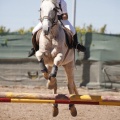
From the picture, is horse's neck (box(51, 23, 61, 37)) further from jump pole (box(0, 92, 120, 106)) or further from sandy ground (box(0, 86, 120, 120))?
sandy ground (box(0, 86, 120, 120))

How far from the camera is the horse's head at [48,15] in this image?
593cm

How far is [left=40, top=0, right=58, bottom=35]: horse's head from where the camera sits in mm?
5926

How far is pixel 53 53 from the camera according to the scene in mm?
6484

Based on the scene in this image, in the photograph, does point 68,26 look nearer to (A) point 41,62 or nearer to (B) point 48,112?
(A) point 41,62

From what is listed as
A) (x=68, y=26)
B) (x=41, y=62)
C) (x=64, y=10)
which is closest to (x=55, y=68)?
(x=41, y=62)

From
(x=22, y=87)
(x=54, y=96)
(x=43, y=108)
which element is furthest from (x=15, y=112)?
(x=22, y=87)

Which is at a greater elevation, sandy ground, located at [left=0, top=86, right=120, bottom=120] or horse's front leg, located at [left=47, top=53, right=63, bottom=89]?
horse's front leg, located at [left=47, top=53, right=63, bottom=89]

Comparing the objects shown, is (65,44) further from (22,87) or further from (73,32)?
(22,87)

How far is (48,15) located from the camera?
19.8ft

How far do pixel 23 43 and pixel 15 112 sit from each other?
18.1 feet

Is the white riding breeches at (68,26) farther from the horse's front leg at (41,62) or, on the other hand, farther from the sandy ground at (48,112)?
the sandy ground at (48,112)

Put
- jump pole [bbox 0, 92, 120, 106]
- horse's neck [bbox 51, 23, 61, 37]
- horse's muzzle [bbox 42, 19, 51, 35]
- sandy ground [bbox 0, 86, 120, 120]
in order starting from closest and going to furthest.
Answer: jump pole [bbox 0, 92, 120, 106] < horse's muzzle [bbox 42, 19, 51, 35] < horse's neck [bbox 51, 23, 61, 37] < sandy ground [bbox 0, 86, 120, 120]

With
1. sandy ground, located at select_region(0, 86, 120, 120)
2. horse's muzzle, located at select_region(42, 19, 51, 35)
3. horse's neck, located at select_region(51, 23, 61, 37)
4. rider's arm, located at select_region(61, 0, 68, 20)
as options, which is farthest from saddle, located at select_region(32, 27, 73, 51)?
sandy ground, located at select_region(0, 86, 120, 120)

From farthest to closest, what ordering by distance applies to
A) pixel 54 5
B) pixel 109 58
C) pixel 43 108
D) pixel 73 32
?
pixel 109 58, pixel 43 108, pixel 73 32, pixel 54 5
